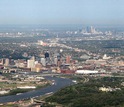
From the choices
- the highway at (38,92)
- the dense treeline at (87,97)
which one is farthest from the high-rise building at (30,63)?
the dense treeline at (87,97)

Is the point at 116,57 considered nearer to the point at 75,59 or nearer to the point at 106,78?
the point at 75,59

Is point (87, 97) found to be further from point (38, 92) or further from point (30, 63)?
point (30, 63)

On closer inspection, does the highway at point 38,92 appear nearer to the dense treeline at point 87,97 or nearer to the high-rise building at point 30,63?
the dense treeline at point 87,97

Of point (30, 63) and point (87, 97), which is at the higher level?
point (87, 97)

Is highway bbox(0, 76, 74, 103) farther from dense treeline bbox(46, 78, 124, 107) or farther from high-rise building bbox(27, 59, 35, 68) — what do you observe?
high-rise building bbox(27, 59, 35, 68)

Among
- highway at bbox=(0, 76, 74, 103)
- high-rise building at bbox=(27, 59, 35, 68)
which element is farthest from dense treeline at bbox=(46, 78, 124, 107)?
high-rise building at bbox=(27, 59, 35, 68)

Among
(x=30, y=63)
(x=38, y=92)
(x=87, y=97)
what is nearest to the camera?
(x=87, y=97)

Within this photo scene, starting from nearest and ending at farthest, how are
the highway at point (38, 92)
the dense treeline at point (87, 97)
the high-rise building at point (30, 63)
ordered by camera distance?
the dense treeline at point (87, 97), the highway at point (38, 92), the high-rise building at point (30, 63)

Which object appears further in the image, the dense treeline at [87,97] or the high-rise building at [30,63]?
the high-rise building at [30,63]

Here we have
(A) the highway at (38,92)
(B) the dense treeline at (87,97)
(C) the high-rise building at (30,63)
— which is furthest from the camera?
(C) the high-rise building at (30,63)

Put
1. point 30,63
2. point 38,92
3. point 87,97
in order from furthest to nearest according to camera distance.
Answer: point 30,63 → point 38,92 → point 87,97

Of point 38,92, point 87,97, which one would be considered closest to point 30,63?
point 38,92
